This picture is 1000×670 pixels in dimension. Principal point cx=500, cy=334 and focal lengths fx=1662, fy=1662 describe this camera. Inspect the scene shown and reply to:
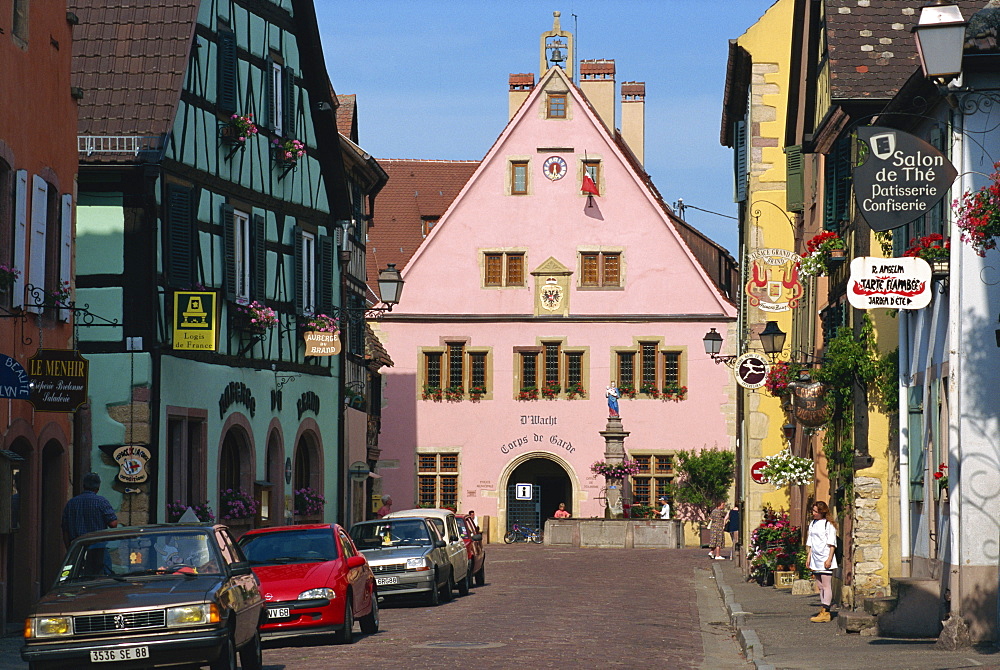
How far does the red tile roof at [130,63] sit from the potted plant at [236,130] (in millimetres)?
2068

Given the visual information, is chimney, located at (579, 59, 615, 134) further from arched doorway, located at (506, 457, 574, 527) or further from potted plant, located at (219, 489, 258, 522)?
potted plant, located at (219, 489, 258, 522)

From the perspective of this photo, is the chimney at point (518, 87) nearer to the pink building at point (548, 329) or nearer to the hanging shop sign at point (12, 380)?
the pink building at point (548, 329)

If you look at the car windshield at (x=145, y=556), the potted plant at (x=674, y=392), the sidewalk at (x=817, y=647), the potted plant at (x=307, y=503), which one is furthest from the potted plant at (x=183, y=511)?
the potted plant at (x=674, y=392)

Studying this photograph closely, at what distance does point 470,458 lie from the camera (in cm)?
5234

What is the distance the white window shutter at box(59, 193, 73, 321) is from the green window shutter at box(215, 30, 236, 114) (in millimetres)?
7120

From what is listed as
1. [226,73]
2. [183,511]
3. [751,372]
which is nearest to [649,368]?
[751,372]

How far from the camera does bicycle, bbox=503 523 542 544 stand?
52.5m

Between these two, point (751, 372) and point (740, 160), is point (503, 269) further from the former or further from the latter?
point (751, 372)

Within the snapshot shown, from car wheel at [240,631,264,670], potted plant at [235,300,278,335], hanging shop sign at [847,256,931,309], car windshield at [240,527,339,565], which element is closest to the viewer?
car wheel at [240,631,264,670]

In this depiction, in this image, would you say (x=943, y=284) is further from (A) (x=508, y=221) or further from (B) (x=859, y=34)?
(A) (x=508, y=221)

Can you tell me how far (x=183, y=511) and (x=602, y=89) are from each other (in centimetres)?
3592

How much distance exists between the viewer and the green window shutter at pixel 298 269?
30.6 metres

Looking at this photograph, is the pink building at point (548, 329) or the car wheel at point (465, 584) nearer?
the car wheel at point (465, 584)

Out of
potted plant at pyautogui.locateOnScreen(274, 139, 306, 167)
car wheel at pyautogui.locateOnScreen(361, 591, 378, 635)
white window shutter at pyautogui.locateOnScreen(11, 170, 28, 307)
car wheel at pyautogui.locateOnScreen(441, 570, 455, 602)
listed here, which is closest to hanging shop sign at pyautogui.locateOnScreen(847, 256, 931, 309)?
car wheel at pyautogui.locateOnScreen(361, 591, 378, 635)
